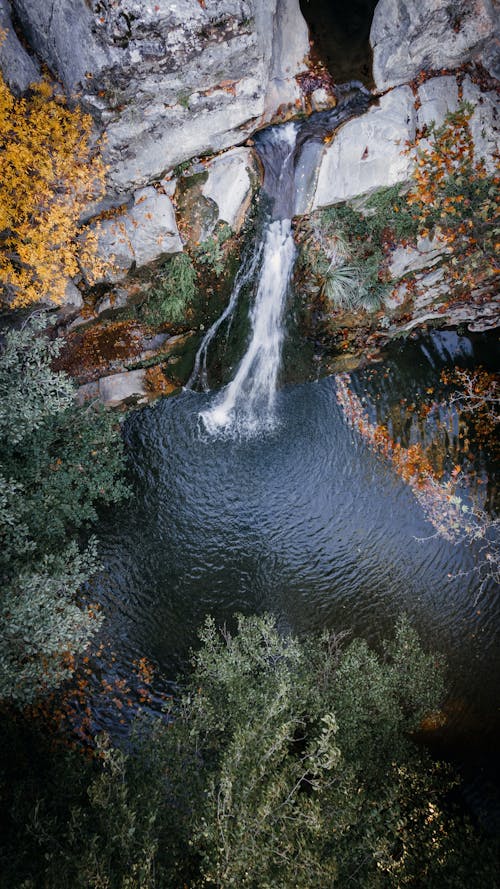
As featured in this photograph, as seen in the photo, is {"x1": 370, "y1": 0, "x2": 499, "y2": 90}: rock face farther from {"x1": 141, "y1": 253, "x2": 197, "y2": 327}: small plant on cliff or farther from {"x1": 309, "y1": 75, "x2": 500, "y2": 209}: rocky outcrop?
{"x1": 141, "y1": 253, "x2": 197, "y2": 327}: small plant on cliff

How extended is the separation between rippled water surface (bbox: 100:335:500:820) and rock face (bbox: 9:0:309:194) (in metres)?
5.91

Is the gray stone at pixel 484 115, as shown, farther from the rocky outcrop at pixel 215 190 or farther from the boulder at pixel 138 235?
the boulder at pixel 138 235

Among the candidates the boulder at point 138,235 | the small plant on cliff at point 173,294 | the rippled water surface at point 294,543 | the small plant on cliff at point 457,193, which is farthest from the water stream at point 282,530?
the small plant on cliff at point 457,193

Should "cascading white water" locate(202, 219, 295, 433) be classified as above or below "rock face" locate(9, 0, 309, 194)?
below

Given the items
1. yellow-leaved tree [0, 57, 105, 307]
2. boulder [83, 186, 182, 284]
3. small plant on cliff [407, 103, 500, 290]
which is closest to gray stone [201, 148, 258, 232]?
boulder [83, 186, 182, 284]

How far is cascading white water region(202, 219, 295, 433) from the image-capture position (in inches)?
445

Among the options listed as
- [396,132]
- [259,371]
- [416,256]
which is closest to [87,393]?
[259,371]

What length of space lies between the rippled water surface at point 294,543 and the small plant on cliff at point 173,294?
90.6 inches

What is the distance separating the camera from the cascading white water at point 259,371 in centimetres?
1130

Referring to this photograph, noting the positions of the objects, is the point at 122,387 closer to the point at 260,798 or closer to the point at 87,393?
the point at 87,393

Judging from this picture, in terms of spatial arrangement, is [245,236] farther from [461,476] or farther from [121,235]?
[461,476]

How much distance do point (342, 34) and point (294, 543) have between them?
458 inches

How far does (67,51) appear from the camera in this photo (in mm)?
7801

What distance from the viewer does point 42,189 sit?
27.3 feet
